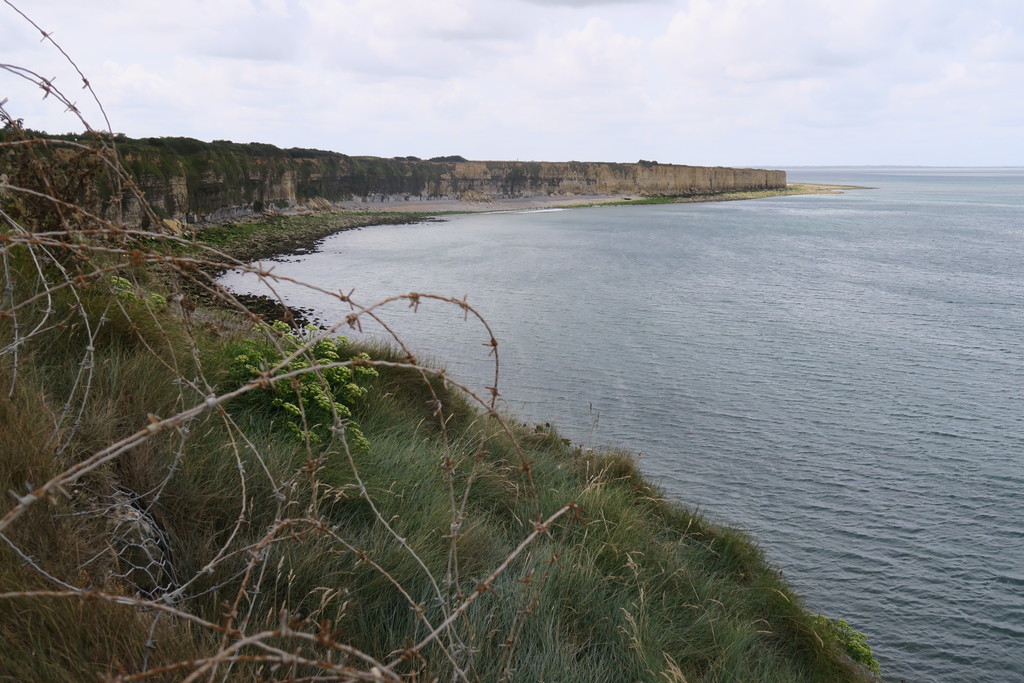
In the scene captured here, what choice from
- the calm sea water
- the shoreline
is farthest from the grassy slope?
the calm sea water

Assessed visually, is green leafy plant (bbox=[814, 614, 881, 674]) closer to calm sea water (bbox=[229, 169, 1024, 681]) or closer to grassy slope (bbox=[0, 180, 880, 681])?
grassy slope (bbox=[0, 180, 880, 681])

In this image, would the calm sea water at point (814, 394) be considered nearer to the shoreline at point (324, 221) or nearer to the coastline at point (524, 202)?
the shoreline at point (324, 221)

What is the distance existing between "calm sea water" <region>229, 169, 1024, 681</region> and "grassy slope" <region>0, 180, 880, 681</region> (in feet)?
9.15

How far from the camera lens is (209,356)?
21.6ft

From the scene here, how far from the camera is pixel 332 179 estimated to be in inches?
2847

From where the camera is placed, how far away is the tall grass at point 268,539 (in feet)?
8.37

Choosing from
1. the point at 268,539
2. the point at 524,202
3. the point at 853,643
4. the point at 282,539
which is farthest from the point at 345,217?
the point at 268,539

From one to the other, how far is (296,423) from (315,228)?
5184 cm

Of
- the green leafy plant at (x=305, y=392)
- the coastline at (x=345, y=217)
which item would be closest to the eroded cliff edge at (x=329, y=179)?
the coastline at (x=345, y=217)

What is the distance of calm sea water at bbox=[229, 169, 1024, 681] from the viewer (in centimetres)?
939

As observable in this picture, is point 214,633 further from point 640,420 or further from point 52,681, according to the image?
point 640,420

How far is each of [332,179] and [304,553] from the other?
72.2m

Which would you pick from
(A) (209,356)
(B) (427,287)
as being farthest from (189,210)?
(A) (209,356)

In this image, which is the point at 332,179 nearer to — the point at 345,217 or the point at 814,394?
the point at 345,217
